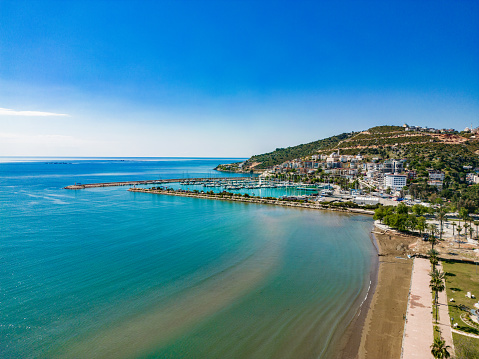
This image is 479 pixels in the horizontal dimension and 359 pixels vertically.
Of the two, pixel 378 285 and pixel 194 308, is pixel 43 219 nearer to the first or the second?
pixel 194 308

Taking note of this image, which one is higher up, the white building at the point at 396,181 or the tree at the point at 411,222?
the white building at the point at 396,181

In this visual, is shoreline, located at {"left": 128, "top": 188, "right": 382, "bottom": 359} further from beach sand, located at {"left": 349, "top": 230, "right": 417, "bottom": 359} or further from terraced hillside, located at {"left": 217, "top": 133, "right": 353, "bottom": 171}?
terraced hillside, located at {"left": 217, "top": 133, "right": 353, "bottom": 171}

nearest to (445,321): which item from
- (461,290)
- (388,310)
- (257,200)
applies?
(388,310)

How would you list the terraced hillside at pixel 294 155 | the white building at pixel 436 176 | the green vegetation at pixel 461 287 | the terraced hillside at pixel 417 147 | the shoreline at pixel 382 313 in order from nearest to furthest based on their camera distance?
the shoreline at pixel 382 313 < the green vegetation at pixel 461 287 < the white building at pixel 436 176 < the terraced hillside at pixel 417 147 < the terraced hillside at pixel 294 155

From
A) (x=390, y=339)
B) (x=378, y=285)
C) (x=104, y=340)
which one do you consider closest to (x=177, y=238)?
(x=104, y=340)

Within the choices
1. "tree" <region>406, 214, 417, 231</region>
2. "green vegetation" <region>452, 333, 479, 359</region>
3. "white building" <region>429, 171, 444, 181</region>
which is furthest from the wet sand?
"white building" <region>429, 171, 444, 181</region>

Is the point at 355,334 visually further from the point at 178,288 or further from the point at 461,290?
the point at 178,288

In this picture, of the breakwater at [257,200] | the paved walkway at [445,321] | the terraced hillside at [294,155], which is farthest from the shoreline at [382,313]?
the terraced hillside at [294,155]

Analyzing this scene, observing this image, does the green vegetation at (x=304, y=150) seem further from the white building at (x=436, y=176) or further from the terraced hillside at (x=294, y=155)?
the white building at (x=436, y=176)
